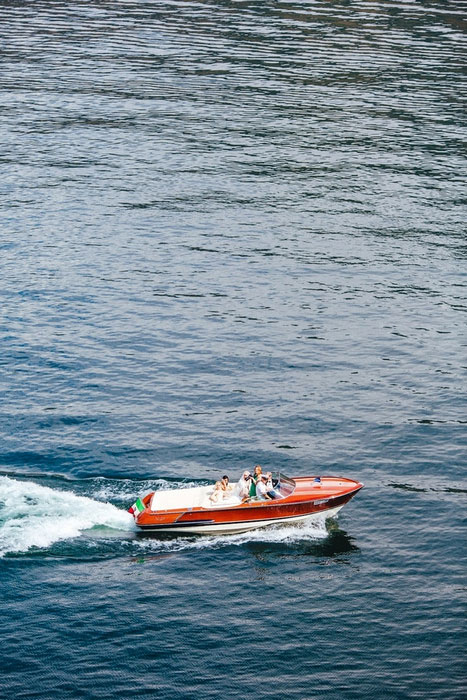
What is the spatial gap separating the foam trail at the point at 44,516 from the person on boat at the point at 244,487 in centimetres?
524

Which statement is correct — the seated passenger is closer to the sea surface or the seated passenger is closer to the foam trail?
the sea surface

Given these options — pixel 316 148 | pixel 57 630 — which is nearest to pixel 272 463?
pixel 57 630

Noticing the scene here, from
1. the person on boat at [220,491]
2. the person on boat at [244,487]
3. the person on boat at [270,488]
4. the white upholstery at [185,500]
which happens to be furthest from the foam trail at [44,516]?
the person on boat at [270,488]

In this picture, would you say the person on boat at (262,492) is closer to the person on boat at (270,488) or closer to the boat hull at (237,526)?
the person on boat at (270,488)

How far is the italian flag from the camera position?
46.6 meters

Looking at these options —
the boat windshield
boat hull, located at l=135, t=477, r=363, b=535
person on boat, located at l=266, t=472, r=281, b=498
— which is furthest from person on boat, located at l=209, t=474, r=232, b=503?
the boat windshield

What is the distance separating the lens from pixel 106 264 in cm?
7438

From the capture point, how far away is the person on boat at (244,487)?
47.8 meters

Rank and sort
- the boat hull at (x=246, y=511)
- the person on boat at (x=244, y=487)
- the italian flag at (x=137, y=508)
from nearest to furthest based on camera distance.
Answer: the italian flag at (x=137, y=508), the boat hull at (x=246, y=511), the person on boat at (x=244, y=487)

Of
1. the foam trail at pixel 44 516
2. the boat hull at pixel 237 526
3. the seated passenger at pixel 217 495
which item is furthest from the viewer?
the boat hull at pixel 237 526

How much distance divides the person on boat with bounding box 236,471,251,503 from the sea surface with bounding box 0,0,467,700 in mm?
1914

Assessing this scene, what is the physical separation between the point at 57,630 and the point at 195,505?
31.4ft

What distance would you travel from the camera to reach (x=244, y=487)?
47906 millimetres

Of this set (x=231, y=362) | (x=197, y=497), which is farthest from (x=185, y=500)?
(x=231, y=362)
